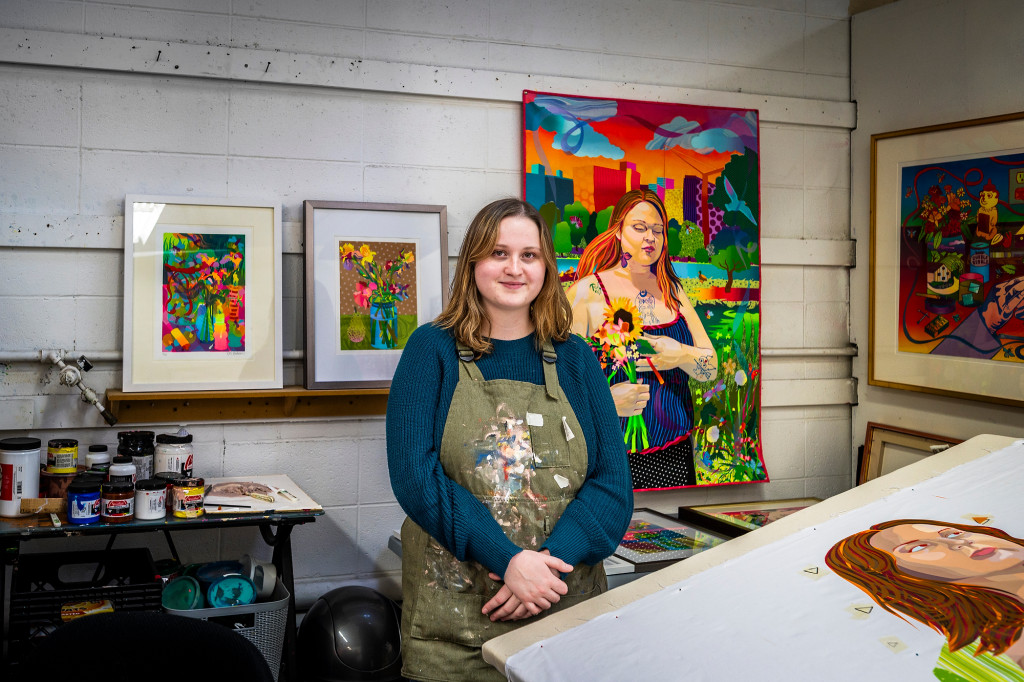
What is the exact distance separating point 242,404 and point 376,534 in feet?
2.06

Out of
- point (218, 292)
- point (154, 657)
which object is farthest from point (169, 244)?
point (154, 657)

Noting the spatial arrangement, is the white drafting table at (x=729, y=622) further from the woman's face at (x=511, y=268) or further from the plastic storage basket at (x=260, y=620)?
the plastic storage basket at (x=260, y=620)

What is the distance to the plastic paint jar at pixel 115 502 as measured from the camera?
80.5 inches

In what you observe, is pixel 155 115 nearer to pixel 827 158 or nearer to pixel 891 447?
pixel 827 158

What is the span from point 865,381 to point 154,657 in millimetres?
2925

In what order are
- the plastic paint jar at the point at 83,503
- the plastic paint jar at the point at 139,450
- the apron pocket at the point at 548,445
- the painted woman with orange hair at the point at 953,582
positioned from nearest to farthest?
the painted woman with orange hair at the point at 953,582, the apron pocket at the point at 548,445, the plastic paint jar at the point at 83,503, the plastic paint jar at the point at 139,450

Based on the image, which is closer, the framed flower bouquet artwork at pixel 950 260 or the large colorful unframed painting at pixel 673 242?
the framed flower bouquet artwork at pixel 950 260

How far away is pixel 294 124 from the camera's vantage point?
274cm

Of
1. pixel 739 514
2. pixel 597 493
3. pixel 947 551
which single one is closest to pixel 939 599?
pixel 947 551

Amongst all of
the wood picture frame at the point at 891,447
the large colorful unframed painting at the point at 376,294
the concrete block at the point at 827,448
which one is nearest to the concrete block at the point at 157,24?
the large colorful unframed painting at the point at 376,294

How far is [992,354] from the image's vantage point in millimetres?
2830

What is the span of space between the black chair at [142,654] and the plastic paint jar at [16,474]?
1.07 metres

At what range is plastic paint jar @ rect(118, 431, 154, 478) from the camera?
226 cm

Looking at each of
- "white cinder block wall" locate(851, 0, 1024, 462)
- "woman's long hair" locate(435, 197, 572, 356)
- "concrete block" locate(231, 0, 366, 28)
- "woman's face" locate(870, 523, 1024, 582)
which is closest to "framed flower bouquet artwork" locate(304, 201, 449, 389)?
"concrete block" locate(231, 0, 366, 28)
